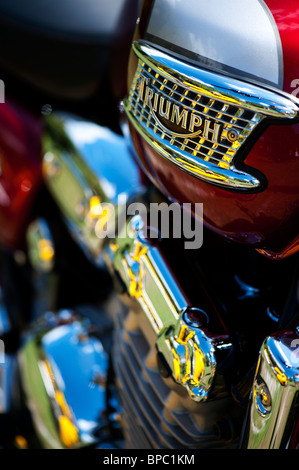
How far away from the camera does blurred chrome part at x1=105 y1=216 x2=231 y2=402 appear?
49 cm

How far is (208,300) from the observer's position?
52cm

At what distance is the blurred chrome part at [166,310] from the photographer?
491mm

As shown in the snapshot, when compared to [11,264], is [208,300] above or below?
above

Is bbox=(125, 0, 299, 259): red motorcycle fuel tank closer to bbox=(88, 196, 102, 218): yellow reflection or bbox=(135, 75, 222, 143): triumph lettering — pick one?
bbox=(135, 75, 222, 143): triumph lettering

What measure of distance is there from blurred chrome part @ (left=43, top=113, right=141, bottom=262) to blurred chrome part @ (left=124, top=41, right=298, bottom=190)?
0.24 meters

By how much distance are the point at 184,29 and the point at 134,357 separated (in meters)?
0.36

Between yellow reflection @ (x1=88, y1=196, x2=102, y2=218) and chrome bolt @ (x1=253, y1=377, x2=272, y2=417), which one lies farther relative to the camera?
yellow reflection @ (x1=88, y1=196, x2=102, y2=218)

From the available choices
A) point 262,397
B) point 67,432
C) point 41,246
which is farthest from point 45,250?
point 262,397

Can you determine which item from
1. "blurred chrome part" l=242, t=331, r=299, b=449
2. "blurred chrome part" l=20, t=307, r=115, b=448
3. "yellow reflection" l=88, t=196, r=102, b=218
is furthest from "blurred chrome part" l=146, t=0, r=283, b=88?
"blurred chrome part" l=20, t=307, r=115, b=448

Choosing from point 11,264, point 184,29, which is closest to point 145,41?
point 184,29

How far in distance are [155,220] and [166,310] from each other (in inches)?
3.9

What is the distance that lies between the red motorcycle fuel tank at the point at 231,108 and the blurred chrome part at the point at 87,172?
0.81ft

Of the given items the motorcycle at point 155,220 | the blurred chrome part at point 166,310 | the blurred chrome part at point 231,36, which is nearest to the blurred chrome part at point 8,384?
the motorcycle at point 155,220

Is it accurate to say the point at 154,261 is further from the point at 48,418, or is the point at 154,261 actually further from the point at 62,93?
the point at 62,93
